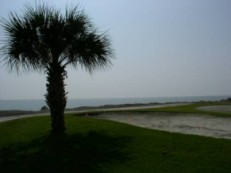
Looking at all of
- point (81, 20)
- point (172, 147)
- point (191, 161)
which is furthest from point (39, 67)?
point (191, 161)

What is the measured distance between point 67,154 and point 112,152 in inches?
54.1

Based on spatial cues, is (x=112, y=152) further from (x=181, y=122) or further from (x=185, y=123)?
(x=181, y=122)

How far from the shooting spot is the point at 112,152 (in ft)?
39.4

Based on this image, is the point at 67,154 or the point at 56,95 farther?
the point at 56,95

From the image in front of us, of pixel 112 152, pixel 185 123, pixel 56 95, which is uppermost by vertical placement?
pixel 56 95

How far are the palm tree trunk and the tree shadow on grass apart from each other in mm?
986

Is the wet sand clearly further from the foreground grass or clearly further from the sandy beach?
the foreground grass

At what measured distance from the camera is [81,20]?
16.4m

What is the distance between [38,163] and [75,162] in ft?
3.72

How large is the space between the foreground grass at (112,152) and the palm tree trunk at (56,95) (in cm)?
47

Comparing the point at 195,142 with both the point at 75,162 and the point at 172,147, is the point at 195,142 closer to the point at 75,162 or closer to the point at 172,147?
the point at 172,147

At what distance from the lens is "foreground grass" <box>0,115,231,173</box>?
10.2 meters

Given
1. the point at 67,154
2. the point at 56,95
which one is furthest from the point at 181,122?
the point at 67,154

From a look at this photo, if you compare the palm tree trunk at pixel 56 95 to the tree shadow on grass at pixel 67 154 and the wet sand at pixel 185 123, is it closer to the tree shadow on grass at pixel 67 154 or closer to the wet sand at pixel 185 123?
the tree shadow on grass at pixel 67 154
